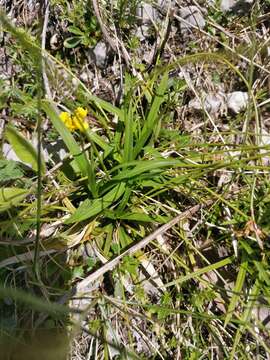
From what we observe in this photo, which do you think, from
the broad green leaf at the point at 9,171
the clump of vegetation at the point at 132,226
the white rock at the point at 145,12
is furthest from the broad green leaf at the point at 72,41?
the broad green leaf at the point at 9,171

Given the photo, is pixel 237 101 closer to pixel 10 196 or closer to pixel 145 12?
pixel 145 12

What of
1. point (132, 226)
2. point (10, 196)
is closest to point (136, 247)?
point (132, 226)

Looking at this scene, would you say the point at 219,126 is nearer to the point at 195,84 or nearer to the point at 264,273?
the point at 195,84

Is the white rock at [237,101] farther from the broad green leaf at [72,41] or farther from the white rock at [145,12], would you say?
the broad green leaf at [72,41]

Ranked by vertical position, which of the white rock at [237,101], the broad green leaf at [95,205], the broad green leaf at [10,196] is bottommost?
the broad green leaf at [95,205]

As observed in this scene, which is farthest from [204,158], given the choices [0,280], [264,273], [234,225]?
[0,280]

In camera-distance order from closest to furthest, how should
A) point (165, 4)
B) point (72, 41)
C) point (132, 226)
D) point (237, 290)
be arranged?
point (237, 290) < point (132, 226) < point (72, 41) < point (165, 4)

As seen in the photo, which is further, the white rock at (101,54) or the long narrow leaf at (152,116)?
the white rock at (101,54)
